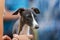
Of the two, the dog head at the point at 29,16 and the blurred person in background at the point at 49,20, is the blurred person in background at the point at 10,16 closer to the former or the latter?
the dog head at the point at 29,16

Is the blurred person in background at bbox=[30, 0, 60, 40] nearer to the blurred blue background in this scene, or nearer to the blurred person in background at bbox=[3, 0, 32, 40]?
the blurred blue background

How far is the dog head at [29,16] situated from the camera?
1411 millimetres

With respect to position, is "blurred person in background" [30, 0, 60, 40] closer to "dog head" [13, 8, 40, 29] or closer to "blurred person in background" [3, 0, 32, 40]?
"dog head" [13, 8, 40, 29]

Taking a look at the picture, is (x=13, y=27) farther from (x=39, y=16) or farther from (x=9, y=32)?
(x=39, y=16)

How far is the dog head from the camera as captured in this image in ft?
4.63

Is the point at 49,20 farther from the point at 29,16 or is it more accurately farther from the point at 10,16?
the point at 10,16

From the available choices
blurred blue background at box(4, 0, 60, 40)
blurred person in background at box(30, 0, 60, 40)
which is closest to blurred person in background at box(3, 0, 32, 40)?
blurred blue background at box(4, 0, 60, 40)

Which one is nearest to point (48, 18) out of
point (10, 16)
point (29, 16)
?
point (29, 16)

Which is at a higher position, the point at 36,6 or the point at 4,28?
the point at 36,6

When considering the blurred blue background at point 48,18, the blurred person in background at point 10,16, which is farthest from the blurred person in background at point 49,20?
the blurred person in background at point 10,16

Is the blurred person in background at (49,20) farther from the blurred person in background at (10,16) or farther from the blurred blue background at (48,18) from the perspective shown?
the blurred person in background at (10,16)

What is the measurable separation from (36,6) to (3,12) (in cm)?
39

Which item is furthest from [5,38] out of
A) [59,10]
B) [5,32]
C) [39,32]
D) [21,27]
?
[59,10]

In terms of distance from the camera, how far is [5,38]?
151cm
